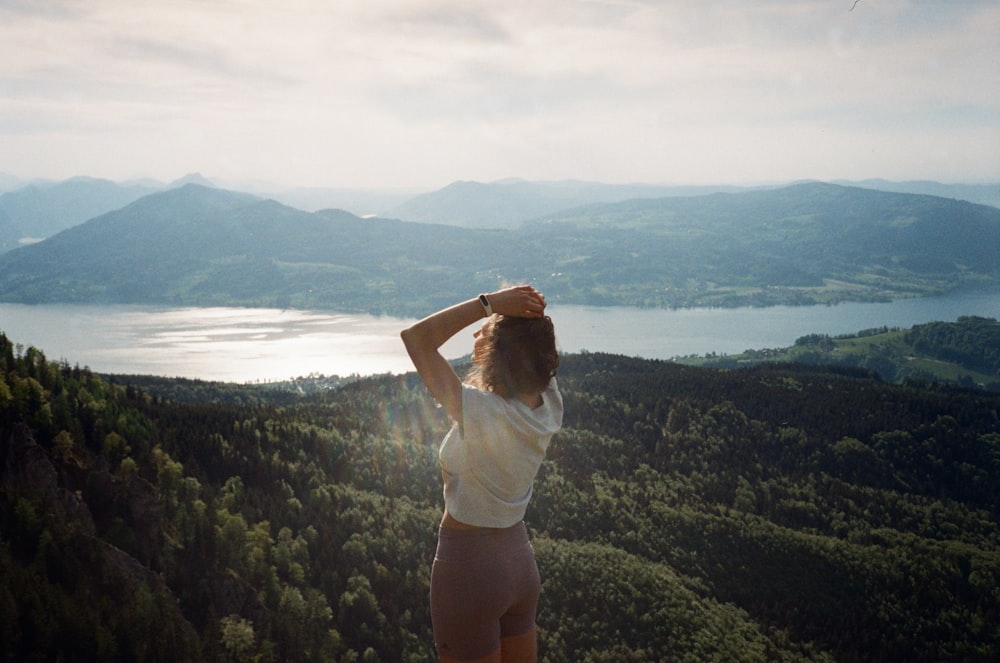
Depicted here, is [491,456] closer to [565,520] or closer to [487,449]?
[487,449]

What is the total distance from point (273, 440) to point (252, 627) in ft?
98.8

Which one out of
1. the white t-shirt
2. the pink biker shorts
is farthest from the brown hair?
the pink biker shorts

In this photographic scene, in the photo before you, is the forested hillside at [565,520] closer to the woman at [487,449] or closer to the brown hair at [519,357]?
the woman at [487,449]

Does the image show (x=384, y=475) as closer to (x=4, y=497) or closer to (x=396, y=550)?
(x=396, y=550)

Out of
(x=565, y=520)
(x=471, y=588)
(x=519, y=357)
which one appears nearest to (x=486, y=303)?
(x=519, y=357)

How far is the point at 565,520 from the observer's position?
75.4 m

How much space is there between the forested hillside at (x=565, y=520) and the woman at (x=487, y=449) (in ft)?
46.3

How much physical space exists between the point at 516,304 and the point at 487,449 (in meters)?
0.83

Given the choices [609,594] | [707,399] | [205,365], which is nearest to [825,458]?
[707,399]

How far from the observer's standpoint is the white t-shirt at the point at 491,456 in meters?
3.97

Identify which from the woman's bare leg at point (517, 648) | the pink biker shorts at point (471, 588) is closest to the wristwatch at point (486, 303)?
the pink biker shorts at point (471, 588)

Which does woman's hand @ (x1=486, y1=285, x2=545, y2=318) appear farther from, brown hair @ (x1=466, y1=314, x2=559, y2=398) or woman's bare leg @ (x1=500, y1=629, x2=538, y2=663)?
woman's bare leg @ (x1=500, y1=629, x2=538, y2=663)

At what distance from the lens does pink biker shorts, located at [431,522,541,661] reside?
4121 mm

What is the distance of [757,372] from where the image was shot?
12838 centimetres
